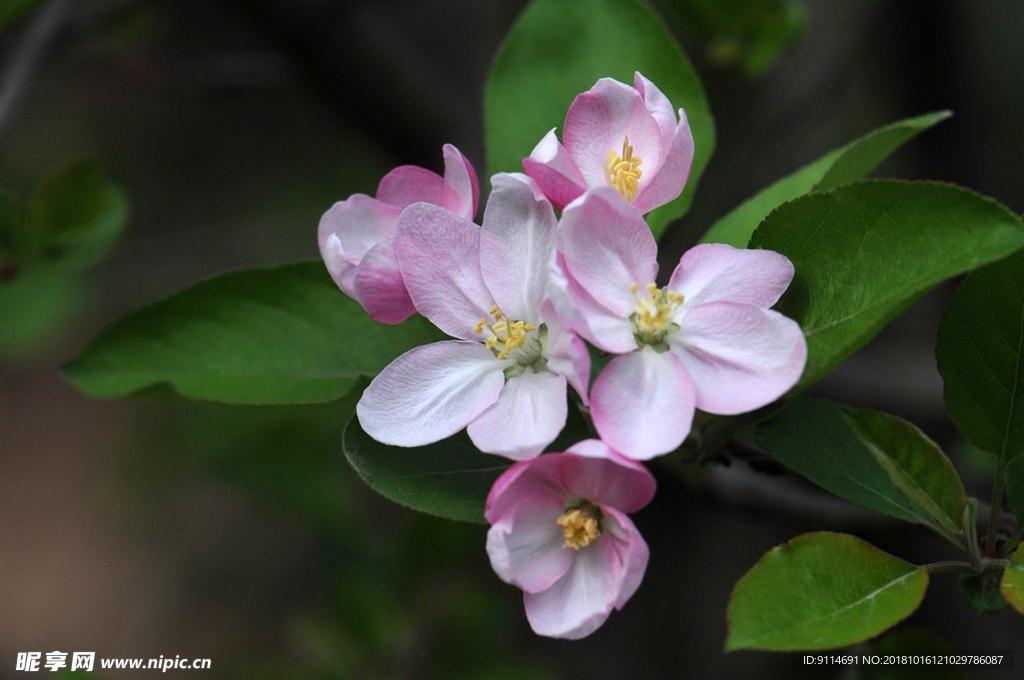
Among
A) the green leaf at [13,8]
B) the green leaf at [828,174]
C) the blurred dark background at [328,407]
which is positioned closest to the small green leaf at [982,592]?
the blurred dark background at [328,407]

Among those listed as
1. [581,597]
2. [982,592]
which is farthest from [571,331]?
[982,592]

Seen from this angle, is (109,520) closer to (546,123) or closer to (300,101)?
(300,101)

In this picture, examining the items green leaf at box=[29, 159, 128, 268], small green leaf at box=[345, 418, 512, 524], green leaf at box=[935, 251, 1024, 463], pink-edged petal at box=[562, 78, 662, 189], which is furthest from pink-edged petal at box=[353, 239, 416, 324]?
green leaf at box=[29, 159, 128, 268]

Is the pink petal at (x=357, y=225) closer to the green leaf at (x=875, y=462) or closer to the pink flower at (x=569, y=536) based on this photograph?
the pink flower at (x=569, y=536)

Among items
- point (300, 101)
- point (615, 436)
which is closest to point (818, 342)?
point (615, 436)

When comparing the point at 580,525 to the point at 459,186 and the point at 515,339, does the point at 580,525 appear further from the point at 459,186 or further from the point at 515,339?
the point at 459,186

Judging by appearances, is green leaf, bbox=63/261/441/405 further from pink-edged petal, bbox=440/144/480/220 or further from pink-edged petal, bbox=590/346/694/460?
pink-edged petal, bbox=590/346/694/460
